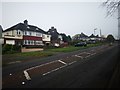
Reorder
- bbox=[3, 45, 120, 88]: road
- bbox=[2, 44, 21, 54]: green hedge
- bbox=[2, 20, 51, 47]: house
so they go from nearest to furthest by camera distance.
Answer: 1. bbox=[3, 45, 120, 88]: road
2. bbox=[2, 44, 21, 54]: green hedge
3. bbox=[2, 20, 51, 47]: house

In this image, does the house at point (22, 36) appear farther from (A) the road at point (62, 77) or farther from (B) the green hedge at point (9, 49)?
(A) the road at point (62, 77)

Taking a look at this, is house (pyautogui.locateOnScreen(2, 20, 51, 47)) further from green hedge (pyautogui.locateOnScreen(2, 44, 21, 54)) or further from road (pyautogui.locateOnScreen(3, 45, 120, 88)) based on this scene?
road (pyautogui.locateOnScreen(3, 45, 120, 88))

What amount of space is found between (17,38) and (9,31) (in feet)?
18.8

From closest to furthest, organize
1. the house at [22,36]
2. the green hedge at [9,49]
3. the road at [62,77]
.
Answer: the road at [62,77]
the green hedge at [9,49]
the house at [22,36]

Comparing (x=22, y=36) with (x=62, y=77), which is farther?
(x=22, y=36)

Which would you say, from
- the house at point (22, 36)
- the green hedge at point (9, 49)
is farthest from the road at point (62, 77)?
the house at point (22, 36)

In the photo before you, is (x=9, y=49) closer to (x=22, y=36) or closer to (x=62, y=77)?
(x=22, y=36)

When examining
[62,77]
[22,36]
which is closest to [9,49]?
[22,36]

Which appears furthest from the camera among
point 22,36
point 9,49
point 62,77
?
point 22,36

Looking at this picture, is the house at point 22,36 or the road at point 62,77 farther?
→ the house at point 22,36

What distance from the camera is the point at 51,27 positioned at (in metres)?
84.7

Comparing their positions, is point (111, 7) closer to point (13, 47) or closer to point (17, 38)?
point (13, 47)

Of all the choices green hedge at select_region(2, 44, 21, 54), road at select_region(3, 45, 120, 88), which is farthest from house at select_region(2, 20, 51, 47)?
road at select_region(3, 45, 120, 88)

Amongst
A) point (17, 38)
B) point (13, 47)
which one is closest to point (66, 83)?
point (13, 47)
